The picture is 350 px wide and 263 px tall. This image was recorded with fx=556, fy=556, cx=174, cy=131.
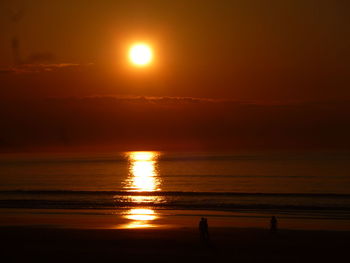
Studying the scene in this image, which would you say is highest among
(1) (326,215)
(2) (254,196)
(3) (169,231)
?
(2) (254,196)

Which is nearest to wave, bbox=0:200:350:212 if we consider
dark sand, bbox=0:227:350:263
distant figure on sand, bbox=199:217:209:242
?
dark sand, bbox=0:227:350:263

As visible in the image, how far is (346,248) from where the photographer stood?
19.0 m

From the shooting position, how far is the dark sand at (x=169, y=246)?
17344 mm

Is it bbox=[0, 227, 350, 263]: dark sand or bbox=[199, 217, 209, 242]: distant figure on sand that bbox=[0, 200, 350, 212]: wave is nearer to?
bbox=[0, 227, 350, 263]: dark sand

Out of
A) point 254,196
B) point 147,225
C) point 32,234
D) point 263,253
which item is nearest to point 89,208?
point 147,225

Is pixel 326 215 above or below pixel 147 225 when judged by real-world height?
above

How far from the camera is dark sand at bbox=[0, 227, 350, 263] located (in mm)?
17344

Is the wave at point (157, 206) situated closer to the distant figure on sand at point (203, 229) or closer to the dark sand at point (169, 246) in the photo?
the dark sand at point (169, 246)

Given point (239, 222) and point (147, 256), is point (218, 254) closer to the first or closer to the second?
point (147, 256)

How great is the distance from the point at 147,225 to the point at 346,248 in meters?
10.2

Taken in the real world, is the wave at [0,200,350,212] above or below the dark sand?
above

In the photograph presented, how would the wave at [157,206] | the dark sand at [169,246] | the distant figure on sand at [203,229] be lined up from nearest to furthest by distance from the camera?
the dark sand at [169,246] < the distant figure on sand at [203,229] < the wave at [157,206]

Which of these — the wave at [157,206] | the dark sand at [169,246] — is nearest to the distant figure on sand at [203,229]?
the dark sand at [169,246]

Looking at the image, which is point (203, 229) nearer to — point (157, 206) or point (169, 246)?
point (169, 246)
